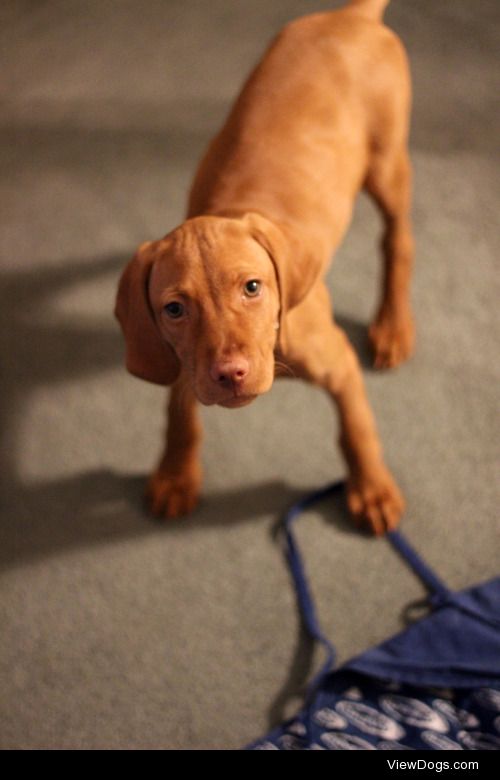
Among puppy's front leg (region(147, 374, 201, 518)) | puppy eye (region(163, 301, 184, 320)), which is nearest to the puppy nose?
puppy eye (region(163, 301, 184, 320))

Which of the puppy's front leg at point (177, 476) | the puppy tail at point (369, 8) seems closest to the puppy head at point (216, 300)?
the puppy's front leg at point (177, 476)

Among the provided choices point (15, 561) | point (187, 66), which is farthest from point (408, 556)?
point (187, 66)

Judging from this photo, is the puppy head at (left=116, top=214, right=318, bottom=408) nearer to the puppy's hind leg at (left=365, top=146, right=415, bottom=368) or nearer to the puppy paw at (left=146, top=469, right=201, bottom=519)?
the puppy paw at (left=146, top=469, right=201, bottom=519)

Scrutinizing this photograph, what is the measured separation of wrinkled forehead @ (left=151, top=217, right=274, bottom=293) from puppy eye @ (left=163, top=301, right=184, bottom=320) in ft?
0.13

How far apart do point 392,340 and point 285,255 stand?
89 cm

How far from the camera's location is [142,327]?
172 centimetres

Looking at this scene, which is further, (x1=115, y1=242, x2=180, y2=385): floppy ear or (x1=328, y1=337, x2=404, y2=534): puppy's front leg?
(x1=328, y1=337, x2=404, y2=534): puppy's front leg

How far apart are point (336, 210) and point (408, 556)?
921 millimetres

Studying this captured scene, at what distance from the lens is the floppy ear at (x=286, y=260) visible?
1697mm

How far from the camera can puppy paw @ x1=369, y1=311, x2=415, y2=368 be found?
254cm

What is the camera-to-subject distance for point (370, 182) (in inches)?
93.9

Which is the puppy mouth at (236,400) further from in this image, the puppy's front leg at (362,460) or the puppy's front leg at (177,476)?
the puppy's front leg at (177,476)

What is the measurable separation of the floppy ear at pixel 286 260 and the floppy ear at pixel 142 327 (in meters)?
0.22

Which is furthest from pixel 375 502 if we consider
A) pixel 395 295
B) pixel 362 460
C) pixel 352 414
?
pixel 395 295
